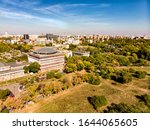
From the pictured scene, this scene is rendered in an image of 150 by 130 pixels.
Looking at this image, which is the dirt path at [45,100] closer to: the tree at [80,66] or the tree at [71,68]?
the tree at [71,68]

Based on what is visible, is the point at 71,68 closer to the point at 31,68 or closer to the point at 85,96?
the point at 31,68

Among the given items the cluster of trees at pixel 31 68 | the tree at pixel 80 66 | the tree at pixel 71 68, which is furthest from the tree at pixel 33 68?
the tree at pixel 80 66

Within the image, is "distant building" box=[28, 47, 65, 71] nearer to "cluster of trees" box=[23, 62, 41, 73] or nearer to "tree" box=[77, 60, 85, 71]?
"cluster of trees" box=[23, 62, 41, 73]

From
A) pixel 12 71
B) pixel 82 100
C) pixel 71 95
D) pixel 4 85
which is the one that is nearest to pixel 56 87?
pixel 71 95

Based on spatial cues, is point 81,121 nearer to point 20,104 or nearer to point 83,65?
point 20,104

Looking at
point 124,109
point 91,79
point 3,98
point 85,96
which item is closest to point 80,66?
point 91,79

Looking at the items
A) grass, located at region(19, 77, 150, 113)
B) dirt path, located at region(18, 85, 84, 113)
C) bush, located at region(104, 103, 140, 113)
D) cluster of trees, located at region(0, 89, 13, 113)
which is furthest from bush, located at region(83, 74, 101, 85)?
cluster of trees, located at region(0, 89, 13, 113)
